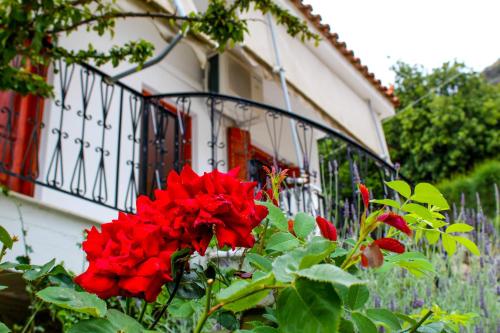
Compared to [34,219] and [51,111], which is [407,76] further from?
[34,219]

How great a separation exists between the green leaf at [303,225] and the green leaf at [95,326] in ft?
1.02

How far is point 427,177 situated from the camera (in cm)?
1559

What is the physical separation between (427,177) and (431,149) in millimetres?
919

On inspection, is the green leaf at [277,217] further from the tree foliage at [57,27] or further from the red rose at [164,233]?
the tree foliage at [57,27]

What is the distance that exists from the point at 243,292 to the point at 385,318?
29cm

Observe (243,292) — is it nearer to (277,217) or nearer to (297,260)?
(297,260)

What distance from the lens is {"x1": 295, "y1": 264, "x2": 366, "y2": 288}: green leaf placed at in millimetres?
485

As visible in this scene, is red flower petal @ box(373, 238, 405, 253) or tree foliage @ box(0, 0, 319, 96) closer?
red flower petal @ box(373, 238, 405, 253)

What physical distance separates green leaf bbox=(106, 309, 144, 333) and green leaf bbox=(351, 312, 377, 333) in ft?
0.93

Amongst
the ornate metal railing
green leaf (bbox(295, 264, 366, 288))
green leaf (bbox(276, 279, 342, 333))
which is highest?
the ornate metal railing

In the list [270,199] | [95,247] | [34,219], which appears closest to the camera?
[95,247]

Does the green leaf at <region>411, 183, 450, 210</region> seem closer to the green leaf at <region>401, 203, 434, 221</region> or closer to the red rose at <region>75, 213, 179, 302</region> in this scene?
the green leaf at <region>401, 203, 434, 221</region>

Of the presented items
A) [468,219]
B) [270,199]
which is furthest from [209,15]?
[270,199]

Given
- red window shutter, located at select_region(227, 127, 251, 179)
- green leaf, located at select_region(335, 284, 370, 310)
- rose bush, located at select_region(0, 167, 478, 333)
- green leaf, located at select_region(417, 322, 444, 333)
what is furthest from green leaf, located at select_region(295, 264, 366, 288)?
red window shutter, located at select_region(227, 127, 251, 179)
